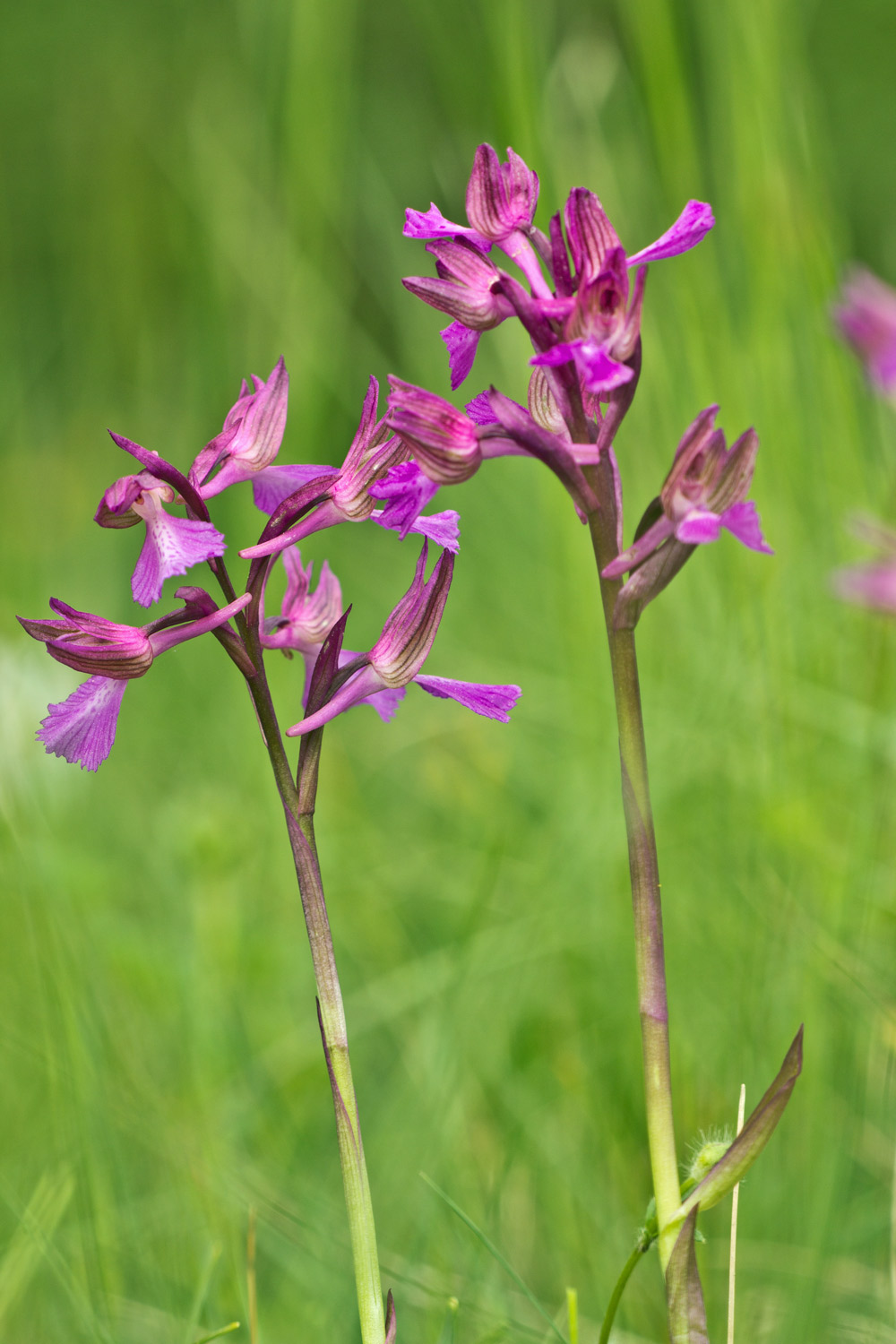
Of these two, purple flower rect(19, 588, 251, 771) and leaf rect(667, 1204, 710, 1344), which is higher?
purple flower rect(19, 588, 251, 771)

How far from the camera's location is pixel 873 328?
1256 millimetres

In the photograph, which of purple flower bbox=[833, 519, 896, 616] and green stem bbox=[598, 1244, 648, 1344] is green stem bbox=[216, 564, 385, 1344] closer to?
green stem bbox=[598, 1244, 648, 1344]

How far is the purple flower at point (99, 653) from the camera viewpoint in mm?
700

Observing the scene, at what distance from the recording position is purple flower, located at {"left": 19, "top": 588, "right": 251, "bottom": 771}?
70 cm

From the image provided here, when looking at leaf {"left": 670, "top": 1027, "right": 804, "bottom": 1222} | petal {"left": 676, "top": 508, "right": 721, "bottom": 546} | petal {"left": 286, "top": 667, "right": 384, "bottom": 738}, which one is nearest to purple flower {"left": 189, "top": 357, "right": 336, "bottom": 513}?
petal {"left": 286, "top": 667, "right": 384, "bottom": 738}

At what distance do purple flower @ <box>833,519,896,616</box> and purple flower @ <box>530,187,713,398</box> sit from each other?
578 mm

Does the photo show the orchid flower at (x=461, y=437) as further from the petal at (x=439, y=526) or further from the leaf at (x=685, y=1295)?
the leaf at (x=685, y=1295)

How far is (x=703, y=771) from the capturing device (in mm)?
1746

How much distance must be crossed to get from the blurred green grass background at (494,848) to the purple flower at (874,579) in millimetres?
273

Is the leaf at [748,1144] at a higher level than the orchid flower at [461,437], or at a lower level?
lower

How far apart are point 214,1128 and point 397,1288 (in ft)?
1.08

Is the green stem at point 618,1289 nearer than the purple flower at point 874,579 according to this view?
Yes

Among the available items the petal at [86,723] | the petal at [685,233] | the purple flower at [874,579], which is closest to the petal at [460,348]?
the petal at [685,233]

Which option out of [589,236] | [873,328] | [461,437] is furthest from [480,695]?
[873,328]
